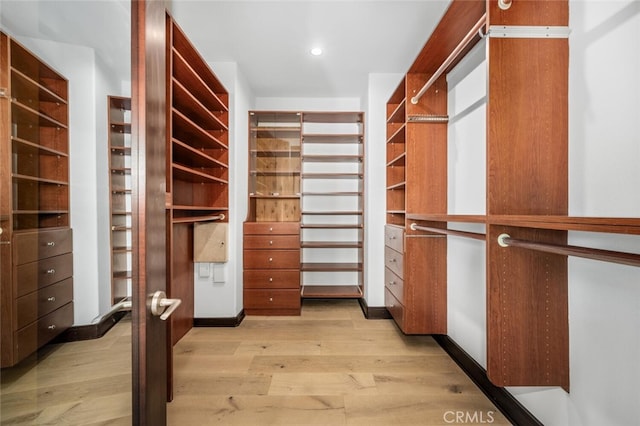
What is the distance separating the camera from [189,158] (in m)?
2.36

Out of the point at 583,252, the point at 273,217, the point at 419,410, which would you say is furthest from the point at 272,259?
the point at 583,252

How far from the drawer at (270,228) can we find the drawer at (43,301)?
2.27 m

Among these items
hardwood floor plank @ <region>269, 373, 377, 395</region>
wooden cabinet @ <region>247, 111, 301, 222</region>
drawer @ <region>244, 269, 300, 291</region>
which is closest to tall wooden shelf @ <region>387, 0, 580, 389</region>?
hardwood floor plank @ <region>269, 373, 377, 395</region>

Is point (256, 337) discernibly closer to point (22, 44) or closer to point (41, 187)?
point (41, 187)

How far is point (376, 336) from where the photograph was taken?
2455 millimetres

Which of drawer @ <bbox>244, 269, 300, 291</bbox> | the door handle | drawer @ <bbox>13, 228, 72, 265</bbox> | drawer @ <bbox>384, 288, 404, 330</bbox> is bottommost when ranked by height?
drawer @ <bbox>384, 288, 404, 330</bbox>

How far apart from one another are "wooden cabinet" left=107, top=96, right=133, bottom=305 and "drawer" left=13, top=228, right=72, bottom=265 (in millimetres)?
122

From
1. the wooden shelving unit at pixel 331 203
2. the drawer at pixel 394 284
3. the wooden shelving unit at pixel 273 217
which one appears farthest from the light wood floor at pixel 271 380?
the wooden shelving unit at pixel 331 203

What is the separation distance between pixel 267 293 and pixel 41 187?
8.18ft

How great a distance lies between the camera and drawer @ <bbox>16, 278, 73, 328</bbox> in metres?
0.54

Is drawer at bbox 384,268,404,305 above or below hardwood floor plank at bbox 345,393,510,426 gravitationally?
above

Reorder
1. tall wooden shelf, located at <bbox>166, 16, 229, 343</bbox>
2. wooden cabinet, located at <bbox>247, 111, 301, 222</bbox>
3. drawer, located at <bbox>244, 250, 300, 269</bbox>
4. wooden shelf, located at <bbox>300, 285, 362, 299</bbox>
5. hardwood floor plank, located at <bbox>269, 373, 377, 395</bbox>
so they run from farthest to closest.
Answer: wooden cabinet, located at <bbox>247, 111, 301, 222</bbox> → wooden shelf, located at <bbox>300, 285, 362, 299</bbox> → drawer, located at <bbox>244, 250, 300, 269</bbox> → tall wooden shelf, located at <bbox>166, 16, 229, 343</bbox> → hardwood floor plank, located at <bbox>269, 373, 377, 395</bbox>

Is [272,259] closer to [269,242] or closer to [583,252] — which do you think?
[269,242]

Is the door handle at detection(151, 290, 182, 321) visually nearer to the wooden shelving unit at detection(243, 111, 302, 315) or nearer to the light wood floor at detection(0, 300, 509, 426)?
the light wood floor at detection(0, 300, 509, 426)
